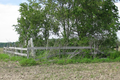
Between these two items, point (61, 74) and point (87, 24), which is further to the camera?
point (87, 24)

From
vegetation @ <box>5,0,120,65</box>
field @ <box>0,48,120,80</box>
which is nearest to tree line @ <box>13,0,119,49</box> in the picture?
vegetation @ <box>5,0,120,65</box>

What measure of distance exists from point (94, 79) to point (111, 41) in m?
8.55

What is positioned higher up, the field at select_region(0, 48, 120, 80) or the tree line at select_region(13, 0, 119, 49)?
the tree line at select_region(13, 0, 119, 49)

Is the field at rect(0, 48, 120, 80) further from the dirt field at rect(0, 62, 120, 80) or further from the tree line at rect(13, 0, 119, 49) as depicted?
the tree line at rect(13, 0, 119, 49)

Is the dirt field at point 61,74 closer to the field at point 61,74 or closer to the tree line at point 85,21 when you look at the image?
the field at point 61,74

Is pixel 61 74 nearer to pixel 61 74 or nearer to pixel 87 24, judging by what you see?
pixel 61 74

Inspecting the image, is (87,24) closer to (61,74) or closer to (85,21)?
(85,21)

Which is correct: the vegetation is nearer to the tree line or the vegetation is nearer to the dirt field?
the tree line

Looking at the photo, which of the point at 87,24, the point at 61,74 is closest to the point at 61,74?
the point at 61,74

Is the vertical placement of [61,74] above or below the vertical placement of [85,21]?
below

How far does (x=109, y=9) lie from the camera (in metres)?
14.3

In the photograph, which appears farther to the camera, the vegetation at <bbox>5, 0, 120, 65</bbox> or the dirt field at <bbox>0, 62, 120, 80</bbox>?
the vegetation at <bbox>5, 0, 120, 65</bbox>

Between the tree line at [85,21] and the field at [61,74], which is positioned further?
the tree line at [85,21]

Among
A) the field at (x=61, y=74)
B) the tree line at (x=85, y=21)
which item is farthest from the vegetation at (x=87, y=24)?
the field at (x=61, y=74)
